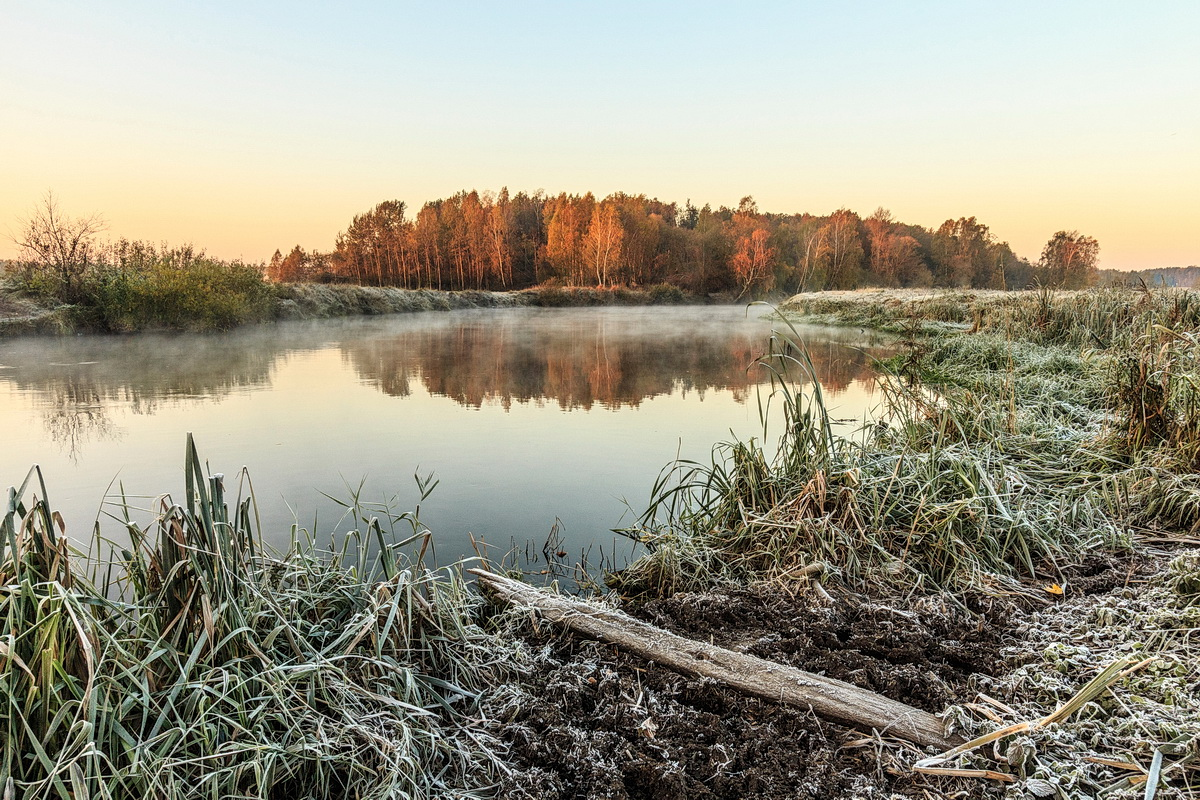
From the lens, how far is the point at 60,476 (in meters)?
3.74

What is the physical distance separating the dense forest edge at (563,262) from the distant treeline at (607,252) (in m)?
0.10

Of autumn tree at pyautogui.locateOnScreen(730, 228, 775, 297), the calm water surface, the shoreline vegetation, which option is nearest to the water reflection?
the calm water surface

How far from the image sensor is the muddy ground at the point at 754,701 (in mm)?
1423

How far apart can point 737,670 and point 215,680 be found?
51.9 inches

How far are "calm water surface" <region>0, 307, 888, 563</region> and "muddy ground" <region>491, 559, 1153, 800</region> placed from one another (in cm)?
88

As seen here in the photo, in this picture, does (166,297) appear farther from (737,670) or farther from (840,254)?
(840,254)

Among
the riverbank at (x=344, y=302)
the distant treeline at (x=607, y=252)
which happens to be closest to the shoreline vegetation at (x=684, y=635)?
the riverbank at (x=344, y=302)

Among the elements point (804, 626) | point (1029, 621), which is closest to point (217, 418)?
point (804, 626)

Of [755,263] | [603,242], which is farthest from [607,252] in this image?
[755,263]

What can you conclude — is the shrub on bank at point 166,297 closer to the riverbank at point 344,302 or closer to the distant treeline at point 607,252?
the riverbank at point 344,302

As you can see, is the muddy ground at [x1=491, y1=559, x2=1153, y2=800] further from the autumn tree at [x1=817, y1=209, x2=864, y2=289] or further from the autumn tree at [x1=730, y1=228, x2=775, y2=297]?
the autumn tree at [x1=817, y1=209, x2=864, y2=289]

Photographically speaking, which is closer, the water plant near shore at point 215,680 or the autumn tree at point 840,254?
the water plant near shore at point 215,680

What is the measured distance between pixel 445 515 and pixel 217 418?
339 cm

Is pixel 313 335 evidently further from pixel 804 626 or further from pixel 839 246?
pixel 839 246
